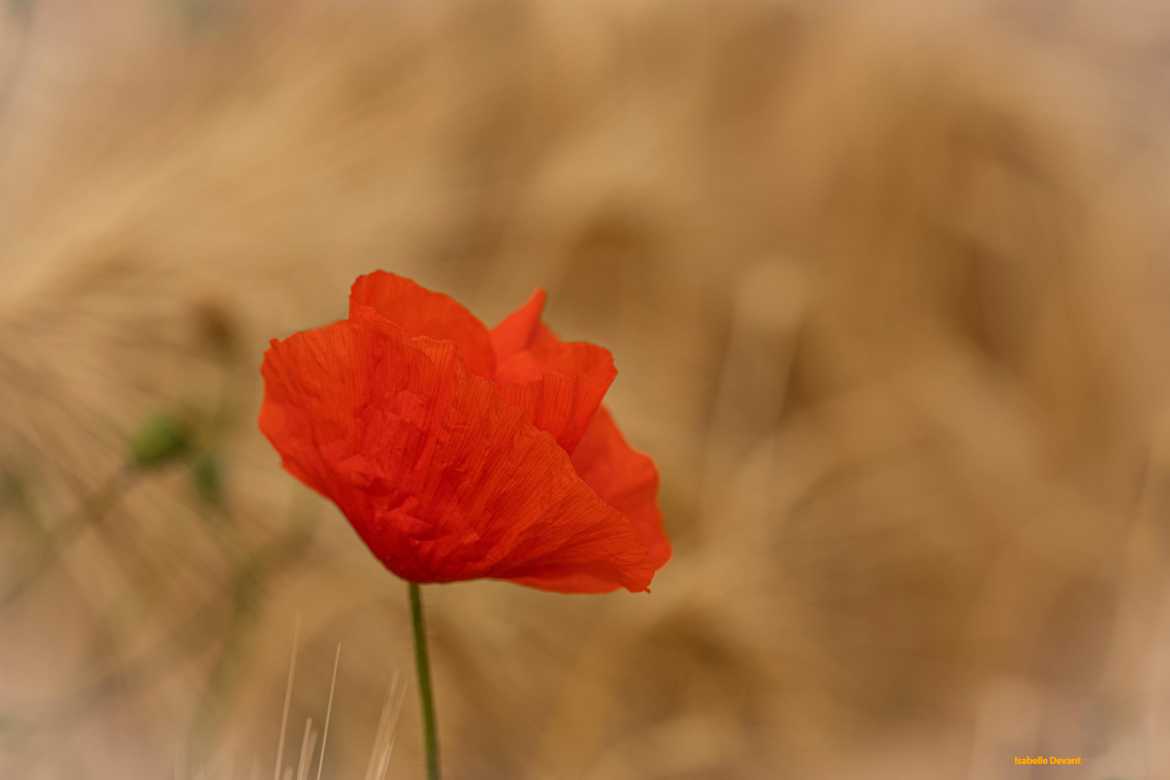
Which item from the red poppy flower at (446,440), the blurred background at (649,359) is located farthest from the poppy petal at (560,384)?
the blurred background at (649,359)

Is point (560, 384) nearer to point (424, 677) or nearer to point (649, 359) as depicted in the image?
point (424, 677)

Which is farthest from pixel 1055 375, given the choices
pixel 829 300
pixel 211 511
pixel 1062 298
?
pixel 211 511

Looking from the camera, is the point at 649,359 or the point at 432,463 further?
the point at 649,359

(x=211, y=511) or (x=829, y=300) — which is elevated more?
(x=829, y=300)

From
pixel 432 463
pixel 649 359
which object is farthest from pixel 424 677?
pixel 649 359

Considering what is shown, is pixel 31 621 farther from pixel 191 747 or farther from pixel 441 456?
pixel 441 456
